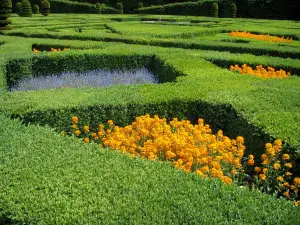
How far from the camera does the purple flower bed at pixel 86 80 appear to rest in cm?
1000

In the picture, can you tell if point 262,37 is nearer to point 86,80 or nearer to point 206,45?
point 206,45

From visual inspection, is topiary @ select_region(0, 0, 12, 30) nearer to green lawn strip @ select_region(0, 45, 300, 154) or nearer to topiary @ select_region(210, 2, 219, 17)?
green lawn strip @ select_region(0, 45, 300, 154)

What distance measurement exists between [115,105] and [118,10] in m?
37.4

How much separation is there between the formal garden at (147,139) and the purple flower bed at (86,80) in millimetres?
49

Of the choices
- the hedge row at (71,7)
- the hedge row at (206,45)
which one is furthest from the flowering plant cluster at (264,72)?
the hedge row at (71,7)

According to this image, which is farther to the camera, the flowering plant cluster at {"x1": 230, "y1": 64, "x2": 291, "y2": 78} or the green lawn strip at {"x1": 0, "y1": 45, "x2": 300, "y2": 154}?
the flowering plant cluster at {"x1": 230, "y1": 64, "x2": 291, "y2": 78}

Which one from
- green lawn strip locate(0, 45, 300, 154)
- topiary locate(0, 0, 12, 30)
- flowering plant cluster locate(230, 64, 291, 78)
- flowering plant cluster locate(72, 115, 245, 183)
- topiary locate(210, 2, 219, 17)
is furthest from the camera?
topiary locate(210, 2, 219, 17)

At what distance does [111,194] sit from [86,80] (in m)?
7.11

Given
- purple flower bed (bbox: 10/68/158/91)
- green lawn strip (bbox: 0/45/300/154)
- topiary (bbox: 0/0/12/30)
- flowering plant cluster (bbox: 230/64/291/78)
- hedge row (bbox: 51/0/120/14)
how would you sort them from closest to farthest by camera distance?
1. green lawn strip (bbox: 0/45/300/154)
2. flowering plant cluster (bbox: 230/64/291/78)
3. purple flower bed (bbox: 10/68/158/91)
4. topiary (bbox: 0/0/12/30)
5. hedge row (bbox: 51/0/120/14)

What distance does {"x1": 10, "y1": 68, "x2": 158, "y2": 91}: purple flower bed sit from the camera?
32.8 ft

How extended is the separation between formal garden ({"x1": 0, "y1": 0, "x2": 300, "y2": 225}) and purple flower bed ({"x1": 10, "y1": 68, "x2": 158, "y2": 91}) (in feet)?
0.16

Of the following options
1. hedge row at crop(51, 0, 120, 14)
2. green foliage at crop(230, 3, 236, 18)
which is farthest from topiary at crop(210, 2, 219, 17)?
hedge row at crop(51, 0, 120, 14)

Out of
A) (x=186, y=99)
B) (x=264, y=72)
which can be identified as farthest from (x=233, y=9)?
(x=186, y=99)

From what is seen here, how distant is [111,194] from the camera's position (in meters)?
3.45
